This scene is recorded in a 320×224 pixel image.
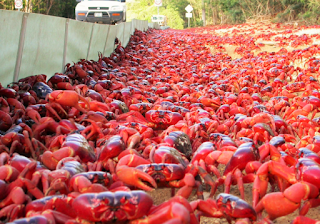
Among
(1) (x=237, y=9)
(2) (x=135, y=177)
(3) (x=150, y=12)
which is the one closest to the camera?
(2) (x=135, y=177)

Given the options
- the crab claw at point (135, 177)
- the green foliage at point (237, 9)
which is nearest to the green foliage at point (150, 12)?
the green foliage at point (237, 9)

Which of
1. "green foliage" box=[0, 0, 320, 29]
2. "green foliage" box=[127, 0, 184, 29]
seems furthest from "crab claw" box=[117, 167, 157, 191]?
"green foliage" box=[127, 0, 184, 29]

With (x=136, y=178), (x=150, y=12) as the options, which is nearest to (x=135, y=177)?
(x=136, y=178)

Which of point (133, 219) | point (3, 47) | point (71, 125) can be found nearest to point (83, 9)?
point (3, 47)

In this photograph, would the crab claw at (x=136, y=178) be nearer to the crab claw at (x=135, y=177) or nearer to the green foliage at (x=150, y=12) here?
the crab claw at (x=135, y=177)

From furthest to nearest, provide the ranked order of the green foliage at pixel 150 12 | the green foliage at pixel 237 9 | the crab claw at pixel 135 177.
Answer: the green foliage at pixel 150 12
the green foliage at pixel 237 9
the crab claw at pixel 135 177

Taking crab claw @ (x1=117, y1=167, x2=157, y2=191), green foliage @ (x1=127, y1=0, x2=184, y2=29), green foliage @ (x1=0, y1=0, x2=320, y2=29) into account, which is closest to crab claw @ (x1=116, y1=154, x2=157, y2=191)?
crab claw @ (x1=117, y1=167, x2=157, y2=191)

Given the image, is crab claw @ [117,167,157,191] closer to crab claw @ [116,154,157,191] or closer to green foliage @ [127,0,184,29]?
crab claw @ [116,154,157,191]

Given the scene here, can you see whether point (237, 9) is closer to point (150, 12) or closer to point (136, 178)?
point (150, 12)

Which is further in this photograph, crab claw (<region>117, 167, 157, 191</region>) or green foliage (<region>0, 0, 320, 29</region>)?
green foliage (<region>0, 0, 320, 29</region>)

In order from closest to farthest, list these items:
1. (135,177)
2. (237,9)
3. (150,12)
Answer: (135,177) < (237,9) < (150,12)

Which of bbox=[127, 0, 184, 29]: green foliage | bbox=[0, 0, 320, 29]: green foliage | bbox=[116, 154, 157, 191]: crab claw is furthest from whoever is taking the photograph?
bbox=[127, 0, 184, 29]: green foliage

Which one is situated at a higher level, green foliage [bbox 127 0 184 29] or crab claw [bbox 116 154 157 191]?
green foliage [bbox 127 0 184 29]

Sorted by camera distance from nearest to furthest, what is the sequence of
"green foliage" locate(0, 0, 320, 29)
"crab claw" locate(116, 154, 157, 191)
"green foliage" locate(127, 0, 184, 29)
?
1. "crab claw" locate(116, 154, 157, 191)
2. "green foliage" locate(0, 0, 320, 29)
3. "green foliage" locate(127, 0, 184, 29)
